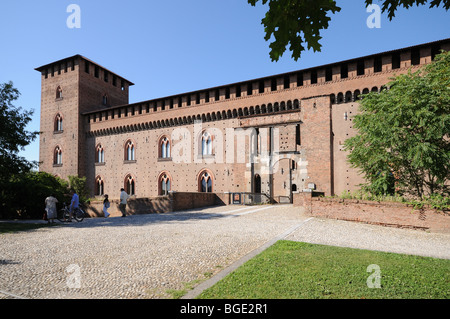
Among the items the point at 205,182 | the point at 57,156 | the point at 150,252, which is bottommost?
the point at 150,252

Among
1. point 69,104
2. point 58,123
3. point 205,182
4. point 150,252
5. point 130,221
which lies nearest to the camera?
point 150,252

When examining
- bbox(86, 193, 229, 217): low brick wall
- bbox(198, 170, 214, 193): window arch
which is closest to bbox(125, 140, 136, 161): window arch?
bbox(198, 170, 214, 193): window arch

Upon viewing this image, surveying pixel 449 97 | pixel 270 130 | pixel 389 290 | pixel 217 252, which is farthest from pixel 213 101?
pixel 389 290

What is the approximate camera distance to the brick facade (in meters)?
18.7

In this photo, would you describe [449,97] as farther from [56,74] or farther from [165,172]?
[56,74]

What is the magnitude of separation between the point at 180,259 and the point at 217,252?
2.98ft

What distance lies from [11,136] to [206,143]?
48.4 feet

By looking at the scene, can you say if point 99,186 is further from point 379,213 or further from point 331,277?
point 331,277

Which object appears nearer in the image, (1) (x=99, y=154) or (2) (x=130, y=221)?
(2) (x=130, y=221)

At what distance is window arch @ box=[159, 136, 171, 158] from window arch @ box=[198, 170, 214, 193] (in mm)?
4340

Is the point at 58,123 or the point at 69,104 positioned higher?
the point at 69,104

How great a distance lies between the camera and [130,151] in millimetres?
29422

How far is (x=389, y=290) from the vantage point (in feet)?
12.3

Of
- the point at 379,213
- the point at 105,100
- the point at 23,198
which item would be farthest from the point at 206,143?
the point at 105,100
